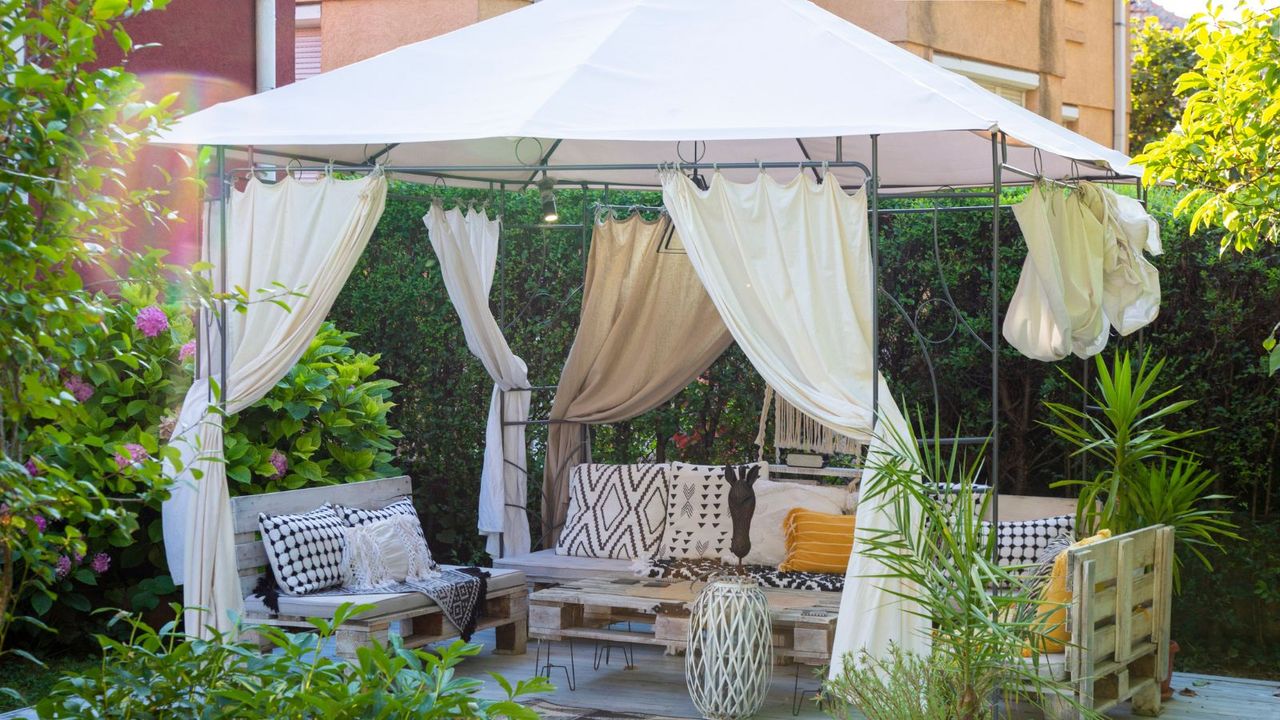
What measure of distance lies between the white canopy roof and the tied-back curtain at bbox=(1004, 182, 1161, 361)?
0.20 m

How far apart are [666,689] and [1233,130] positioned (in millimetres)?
3034

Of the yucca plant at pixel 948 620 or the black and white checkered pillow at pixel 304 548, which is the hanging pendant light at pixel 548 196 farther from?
the yucca plant at pixel 948 620

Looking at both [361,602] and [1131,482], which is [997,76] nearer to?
[1131,482]

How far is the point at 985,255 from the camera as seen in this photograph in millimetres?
7109

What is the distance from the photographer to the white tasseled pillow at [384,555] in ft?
19.0

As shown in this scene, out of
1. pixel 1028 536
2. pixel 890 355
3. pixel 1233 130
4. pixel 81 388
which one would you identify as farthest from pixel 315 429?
pixel 1233 130

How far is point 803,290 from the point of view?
4965 millimetres

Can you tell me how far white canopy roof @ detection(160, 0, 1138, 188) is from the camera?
491 cm

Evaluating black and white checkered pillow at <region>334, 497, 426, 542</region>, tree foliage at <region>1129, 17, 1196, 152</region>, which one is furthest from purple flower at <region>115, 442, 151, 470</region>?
tree foliage at <region>1129, 17, 1196, 152</region>

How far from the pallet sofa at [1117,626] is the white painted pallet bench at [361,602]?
7.80ft

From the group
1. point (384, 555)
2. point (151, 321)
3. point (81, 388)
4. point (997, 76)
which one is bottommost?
point (384, 555)

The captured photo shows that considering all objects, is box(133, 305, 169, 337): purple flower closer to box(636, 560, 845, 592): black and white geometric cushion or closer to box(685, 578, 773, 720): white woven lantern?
box(636, 560, 845, 592): black and white geometric cushion

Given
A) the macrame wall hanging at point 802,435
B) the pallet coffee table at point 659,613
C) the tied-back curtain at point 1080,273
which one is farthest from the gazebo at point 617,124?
the macrame wall hanging at point 802,435

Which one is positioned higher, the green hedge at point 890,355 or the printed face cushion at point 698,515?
the green hedge at point 890,355
